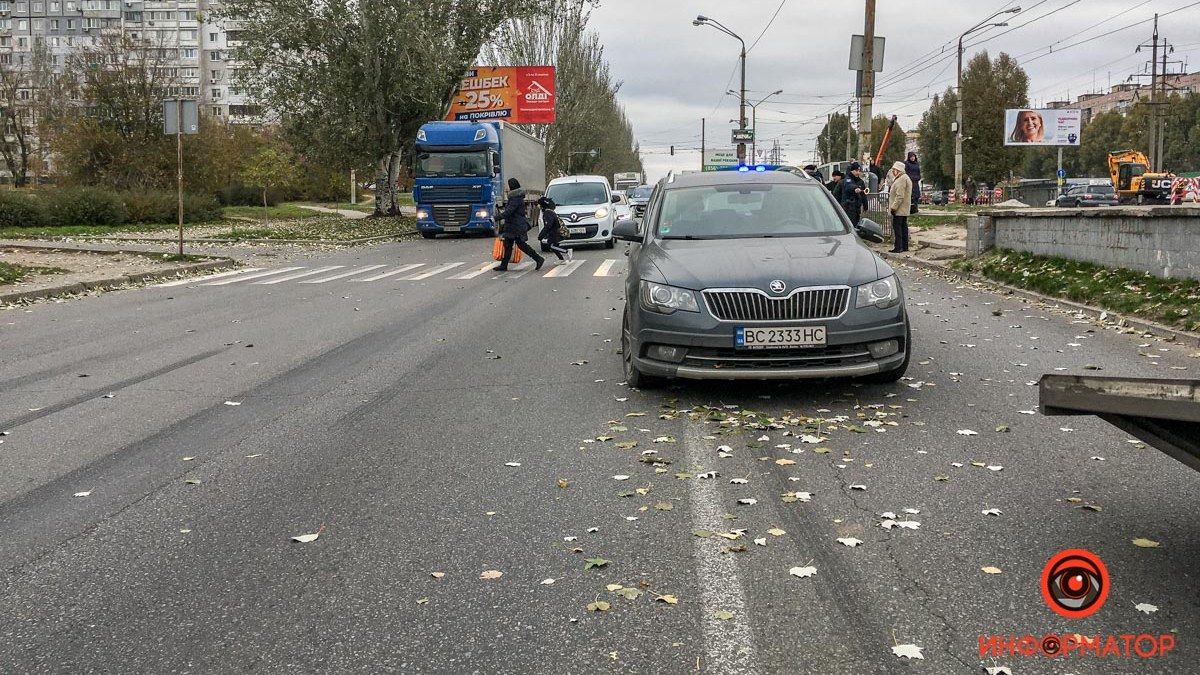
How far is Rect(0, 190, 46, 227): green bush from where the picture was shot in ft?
106

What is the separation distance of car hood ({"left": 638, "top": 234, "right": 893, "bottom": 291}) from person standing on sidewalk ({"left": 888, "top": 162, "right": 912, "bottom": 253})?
40.9 ft

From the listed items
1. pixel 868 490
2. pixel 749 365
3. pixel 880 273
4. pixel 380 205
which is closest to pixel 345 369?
pixel 749 365

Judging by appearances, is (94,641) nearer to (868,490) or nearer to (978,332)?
(868,490)

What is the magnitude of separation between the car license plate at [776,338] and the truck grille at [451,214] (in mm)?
26599

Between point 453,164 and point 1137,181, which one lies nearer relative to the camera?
point 453,164

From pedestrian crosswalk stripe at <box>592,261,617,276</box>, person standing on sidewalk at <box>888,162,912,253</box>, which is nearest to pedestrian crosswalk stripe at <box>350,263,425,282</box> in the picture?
→ pedestrian crosswalk stripe at <box>592,261,617,276</box>

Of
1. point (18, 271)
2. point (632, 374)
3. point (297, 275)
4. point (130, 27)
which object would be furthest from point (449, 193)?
point (130, 27)

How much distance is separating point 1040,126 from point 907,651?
244 feet

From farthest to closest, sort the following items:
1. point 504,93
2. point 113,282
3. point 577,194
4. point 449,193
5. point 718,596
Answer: point 504,93 < point 449,193 < point 577,194 < point 113,282 < point 718,596

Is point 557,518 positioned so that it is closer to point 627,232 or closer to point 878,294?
point 878,294

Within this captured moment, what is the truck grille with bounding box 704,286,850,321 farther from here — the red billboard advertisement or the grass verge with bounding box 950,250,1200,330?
the red billboard advertisement

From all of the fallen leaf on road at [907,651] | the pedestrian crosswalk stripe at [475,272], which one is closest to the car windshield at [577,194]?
the pedestrian crosswalk stripe at [475,272]

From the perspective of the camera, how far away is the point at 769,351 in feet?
22.0

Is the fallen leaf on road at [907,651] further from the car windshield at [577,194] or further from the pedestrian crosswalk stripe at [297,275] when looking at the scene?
the car windshield at [577,194]
